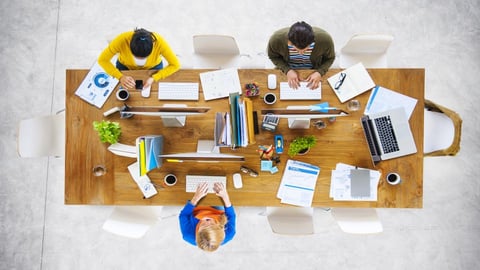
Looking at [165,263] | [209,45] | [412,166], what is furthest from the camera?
[165,263]

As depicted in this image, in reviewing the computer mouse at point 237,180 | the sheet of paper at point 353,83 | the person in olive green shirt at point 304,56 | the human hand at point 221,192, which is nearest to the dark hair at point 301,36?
the person in olive green shirt at point 304,56

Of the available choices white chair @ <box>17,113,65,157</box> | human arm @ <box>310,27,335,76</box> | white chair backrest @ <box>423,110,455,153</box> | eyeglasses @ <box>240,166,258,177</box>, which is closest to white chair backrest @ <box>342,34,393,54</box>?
human arm @ <box>310,27,335,76</box>

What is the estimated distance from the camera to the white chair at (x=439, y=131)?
246 cm

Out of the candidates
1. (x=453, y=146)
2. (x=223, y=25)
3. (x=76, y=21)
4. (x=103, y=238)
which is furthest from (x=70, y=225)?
(x=453, y=146)

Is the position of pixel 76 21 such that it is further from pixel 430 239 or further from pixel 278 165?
pixel 430 239

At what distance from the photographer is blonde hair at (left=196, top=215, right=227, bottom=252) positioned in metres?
2.18

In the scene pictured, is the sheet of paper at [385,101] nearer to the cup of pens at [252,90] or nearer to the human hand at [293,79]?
the human hand at [293,79]

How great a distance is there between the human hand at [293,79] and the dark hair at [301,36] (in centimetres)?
24

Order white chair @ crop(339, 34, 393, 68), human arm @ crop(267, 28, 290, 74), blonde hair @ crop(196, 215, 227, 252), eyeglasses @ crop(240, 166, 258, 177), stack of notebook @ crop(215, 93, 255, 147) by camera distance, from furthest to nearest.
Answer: white chair @ crop(339, 34, 393, 68), human arm @ crop(267, 28, 290, 74), eyeglasses @ crop(240, 166, 258, 177), blonde hair @ crop(196, 215, 227, 252), stack of notebook @ crop(215, 93, 255, 147)

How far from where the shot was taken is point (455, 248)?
3221 millimetres

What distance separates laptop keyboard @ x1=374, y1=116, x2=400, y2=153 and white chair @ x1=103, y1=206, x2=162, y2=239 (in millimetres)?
1720

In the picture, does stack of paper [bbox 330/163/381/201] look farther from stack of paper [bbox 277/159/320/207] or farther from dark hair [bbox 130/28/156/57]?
dark hair [bbox 130/28/156/57]

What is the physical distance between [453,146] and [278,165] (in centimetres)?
121

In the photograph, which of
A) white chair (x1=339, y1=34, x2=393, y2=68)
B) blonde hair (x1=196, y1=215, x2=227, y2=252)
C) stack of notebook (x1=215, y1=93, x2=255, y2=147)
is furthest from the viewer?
white chair (x1=339, y1=34, x2=393, y2=68)
